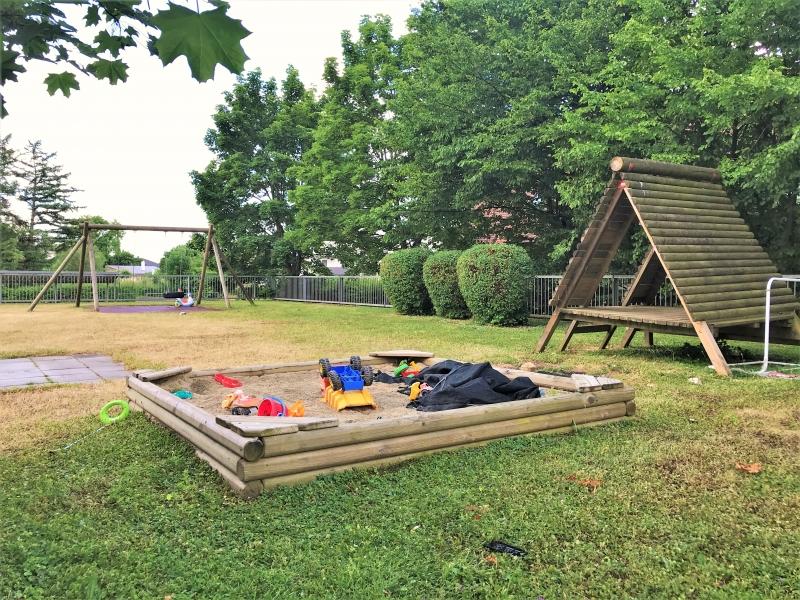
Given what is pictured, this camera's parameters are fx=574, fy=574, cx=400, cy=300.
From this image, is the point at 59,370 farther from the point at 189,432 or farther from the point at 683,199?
the point at 683,199

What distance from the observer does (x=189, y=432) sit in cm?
391

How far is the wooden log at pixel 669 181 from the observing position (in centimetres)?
769

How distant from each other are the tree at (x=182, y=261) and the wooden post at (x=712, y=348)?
40.5 metres

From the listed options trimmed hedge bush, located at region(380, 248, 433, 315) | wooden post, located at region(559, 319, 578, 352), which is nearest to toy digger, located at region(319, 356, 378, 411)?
wooden post, located at region(559, 319, 578, 352)

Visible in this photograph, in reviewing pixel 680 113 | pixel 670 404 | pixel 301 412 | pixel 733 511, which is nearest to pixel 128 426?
pixel 301 412

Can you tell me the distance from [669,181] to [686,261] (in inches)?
58.5

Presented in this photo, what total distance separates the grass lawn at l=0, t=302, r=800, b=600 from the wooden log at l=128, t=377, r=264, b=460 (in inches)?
8.7

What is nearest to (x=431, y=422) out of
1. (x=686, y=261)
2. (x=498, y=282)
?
(x=686, y=261)

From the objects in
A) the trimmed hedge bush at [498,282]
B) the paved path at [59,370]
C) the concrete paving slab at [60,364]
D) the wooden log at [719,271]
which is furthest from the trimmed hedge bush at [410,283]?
the concrete paving slab at [60,364]

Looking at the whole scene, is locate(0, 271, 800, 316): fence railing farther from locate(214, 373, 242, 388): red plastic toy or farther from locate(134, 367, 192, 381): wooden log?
locate(134, 367, 192, 381): wooden log

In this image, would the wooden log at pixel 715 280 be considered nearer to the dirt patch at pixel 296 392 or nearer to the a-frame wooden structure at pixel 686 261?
the a-frame wooden structure at pixel 686 261

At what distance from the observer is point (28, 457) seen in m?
3.79

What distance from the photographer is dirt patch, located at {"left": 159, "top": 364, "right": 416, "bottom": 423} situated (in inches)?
183

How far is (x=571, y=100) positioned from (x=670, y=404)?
42.4 feet
